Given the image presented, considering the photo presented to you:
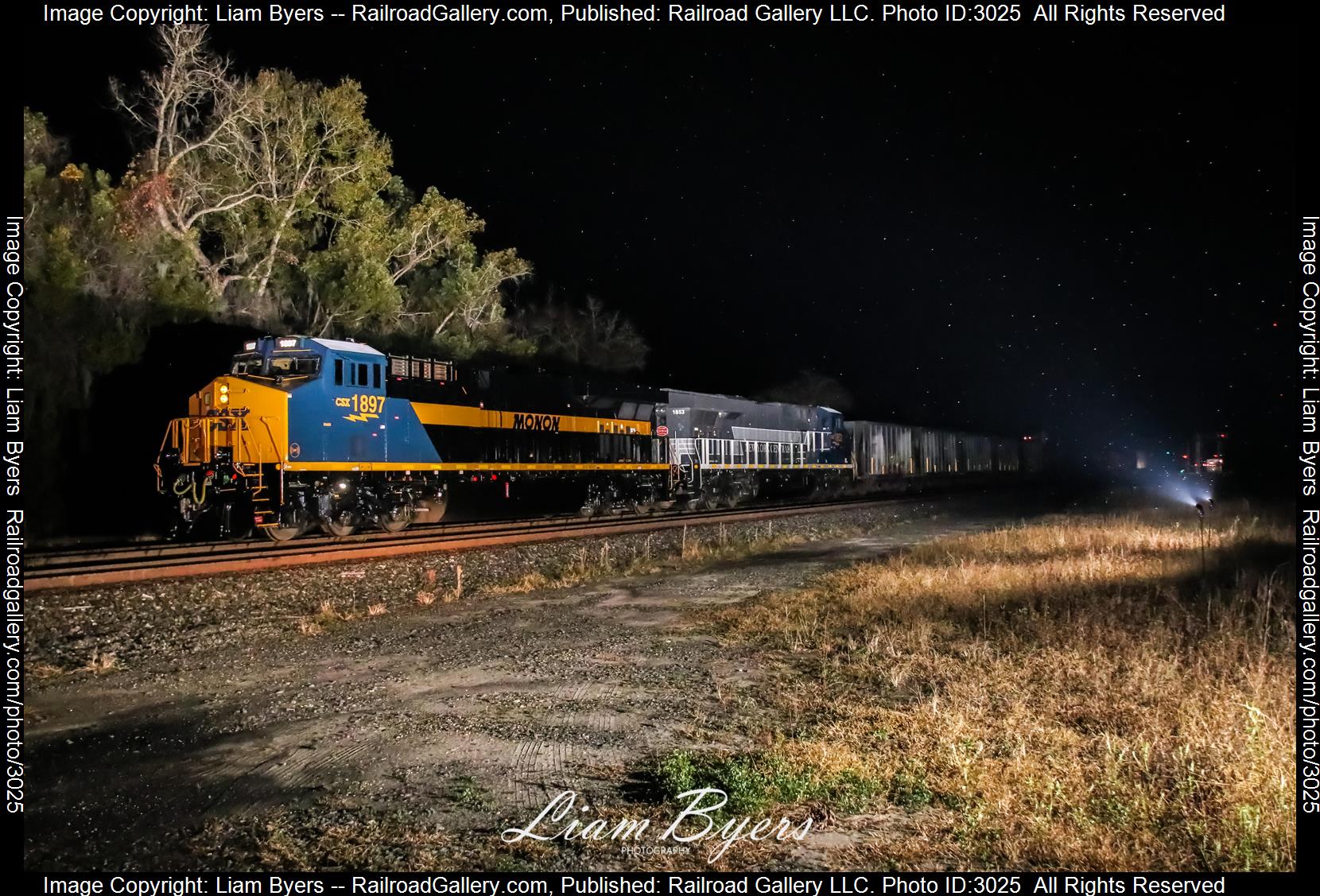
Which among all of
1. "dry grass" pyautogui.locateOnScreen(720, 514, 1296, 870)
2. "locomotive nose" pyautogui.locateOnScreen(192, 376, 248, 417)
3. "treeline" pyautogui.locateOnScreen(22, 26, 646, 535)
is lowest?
"dry grass" pyautogui.locateOnScreen(720, 514, 1296, 870)

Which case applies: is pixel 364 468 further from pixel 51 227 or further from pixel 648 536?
pixel 51 227

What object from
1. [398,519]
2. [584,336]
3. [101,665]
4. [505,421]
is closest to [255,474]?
[398,519]

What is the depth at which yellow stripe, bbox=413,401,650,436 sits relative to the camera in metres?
21.4

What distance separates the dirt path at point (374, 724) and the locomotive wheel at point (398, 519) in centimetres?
1009

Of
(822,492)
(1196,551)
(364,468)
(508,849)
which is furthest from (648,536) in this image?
(822,492)

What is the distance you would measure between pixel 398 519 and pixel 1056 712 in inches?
675

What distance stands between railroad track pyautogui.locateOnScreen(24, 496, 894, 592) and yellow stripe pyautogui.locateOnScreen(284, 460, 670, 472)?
1.40m

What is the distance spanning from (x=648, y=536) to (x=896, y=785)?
588 inches

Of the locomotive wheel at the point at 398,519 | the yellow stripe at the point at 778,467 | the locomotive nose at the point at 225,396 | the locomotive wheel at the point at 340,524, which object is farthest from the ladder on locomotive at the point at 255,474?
the yellow stripe at the point at 778,467

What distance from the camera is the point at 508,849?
451 cm

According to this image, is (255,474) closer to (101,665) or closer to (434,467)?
(434,467)

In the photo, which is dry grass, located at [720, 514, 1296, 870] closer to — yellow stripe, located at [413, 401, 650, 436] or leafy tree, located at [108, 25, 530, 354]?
yellow stripe, located at [413, 401, 650, 436]

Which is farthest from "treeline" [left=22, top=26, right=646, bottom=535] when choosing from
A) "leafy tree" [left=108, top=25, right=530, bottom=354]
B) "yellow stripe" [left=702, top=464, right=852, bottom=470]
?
"yellow stripe" [left=702, top=464, right=852, bottom=470]

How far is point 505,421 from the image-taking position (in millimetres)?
23969
